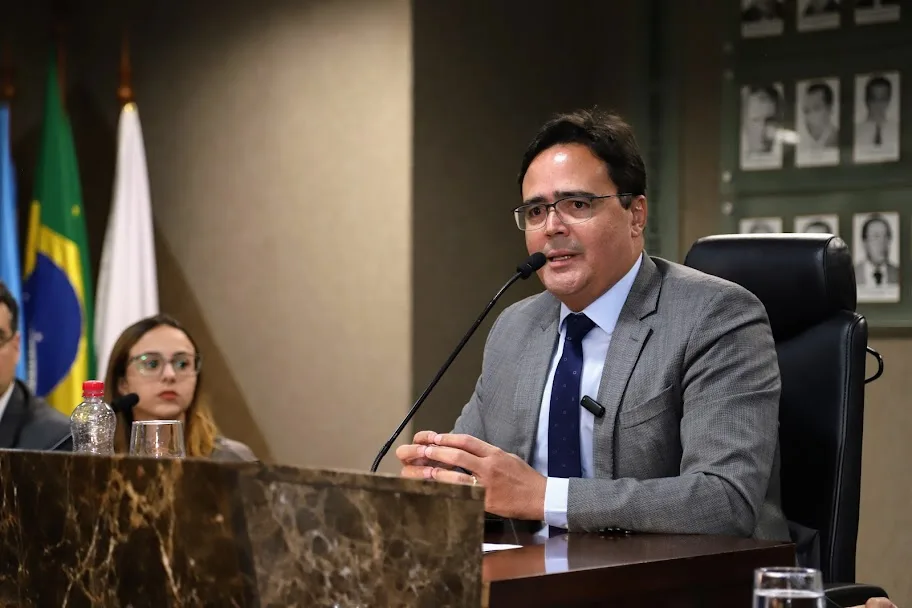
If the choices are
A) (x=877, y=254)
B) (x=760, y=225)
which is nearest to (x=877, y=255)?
(x=877, y=254)

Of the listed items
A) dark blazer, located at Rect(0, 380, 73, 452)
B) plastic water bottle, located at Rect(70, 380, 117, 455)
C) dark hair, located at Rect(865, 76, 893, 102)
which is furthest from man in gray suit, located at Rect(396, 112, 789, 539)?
dark hair, located at Rect(865, 76, 893, 102)

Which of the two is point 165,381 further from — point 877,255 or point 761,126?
point 877,255

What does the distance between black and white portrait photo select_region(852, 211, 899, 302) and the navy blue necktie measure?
6.31 ft

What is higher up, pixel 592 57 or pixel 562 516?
pixel 592 57

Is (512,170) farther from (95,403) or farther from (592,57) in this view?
(95,403)

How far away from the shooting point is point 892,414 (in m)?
3.92

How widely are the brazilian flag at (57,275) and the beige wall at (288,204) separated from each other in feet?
0.97

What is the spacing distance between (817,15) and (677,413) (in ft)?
7.72

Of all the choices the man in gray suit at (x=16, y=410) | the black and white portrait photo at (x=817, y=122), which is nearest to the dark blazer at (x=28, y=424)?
the man in gray suit at (x=16, y=410)

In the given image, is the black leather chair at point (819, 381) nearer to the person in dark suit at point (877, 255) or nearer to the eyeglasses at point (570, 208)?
the eyeglasses at point (570, 208)

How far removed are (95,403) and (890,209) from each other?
108 inches

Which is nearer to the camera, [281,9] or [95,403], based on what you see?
[95,403]

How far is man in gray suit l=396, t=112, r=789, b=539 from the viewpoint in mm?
1929

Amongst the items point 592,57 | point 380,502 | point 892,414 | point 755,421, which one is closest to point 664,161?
point 592,57
